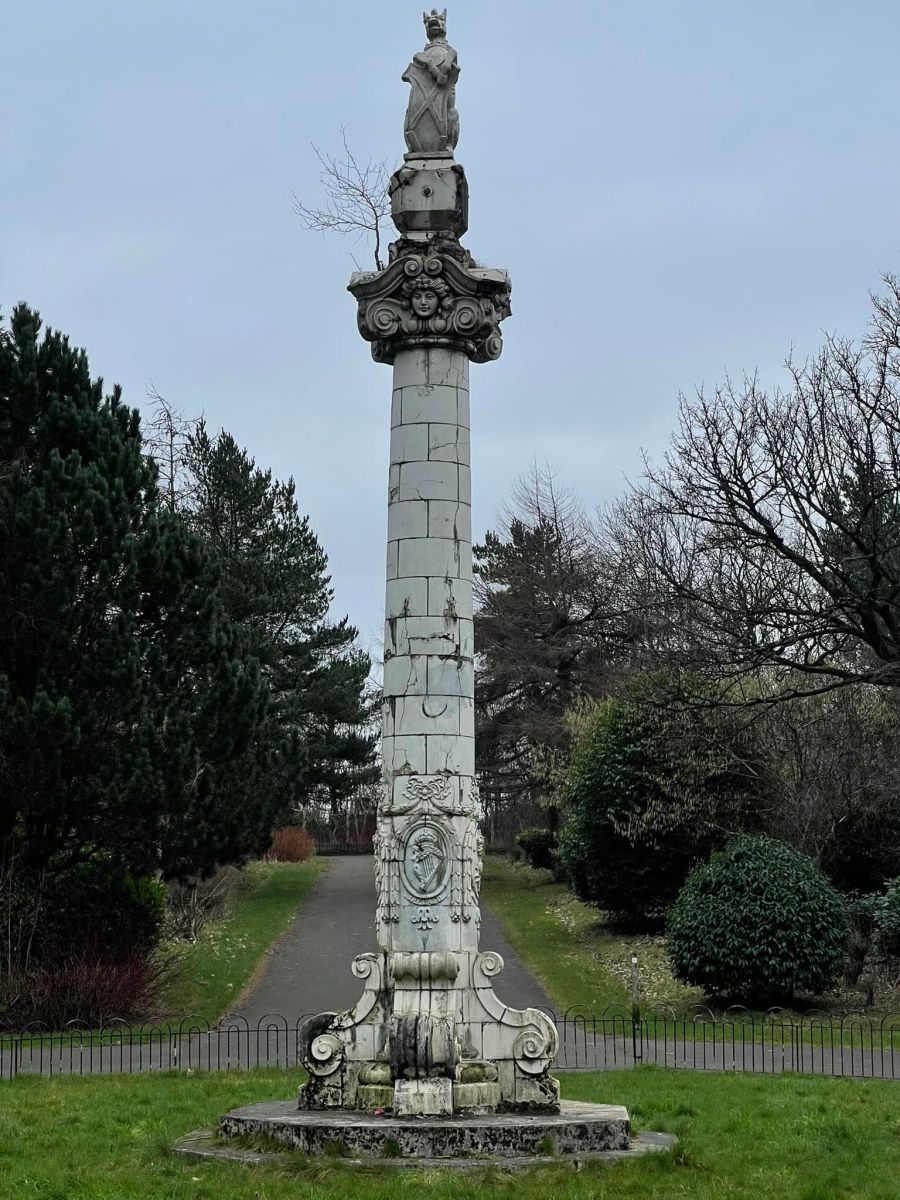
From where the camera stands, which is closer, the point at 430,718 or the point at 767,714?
the point at 430,718

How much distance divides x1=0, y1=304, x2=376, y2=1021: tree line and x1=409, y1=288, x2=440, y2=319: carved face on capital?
35.8ft

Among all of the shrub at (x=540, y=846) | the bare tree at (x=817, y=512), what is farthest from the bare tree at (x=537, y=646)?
the bare tree at (x=817, y=512)

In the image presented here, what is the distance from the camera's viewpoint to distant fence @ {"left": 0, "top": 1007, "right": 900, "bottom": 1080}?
712 inches

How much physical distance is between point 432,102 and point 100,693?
12.4m

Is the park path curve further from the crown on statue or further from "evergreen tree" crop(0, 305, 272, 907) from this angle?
the crown on statue

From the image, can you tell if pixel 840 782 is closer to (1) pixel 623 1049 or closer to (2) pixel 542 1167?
(1) pixel 623 1049

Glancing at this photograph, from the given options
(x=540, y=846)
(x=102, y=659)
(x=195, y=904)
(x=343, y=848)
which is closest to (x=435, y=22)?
(x=102, y=659)

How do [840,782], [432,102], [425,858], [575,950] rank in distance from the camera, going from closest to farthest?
[425,858] < [432,102] < [840,782] < [575,950]

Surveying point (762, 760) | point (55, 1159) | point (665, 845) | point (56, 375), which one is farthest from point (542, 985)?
point (55, 1159)

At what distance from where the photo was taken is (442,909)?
12.6 metres

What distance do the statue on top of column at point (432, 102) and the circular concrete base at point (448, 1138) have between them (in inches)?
338

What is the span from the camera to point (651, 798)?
29.4 m

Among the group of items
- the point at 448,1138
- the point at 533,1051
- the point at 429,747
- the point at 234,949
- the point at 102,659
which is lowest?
the point at 234,949

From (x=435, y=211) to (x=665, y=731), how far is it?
A: 1727cm
